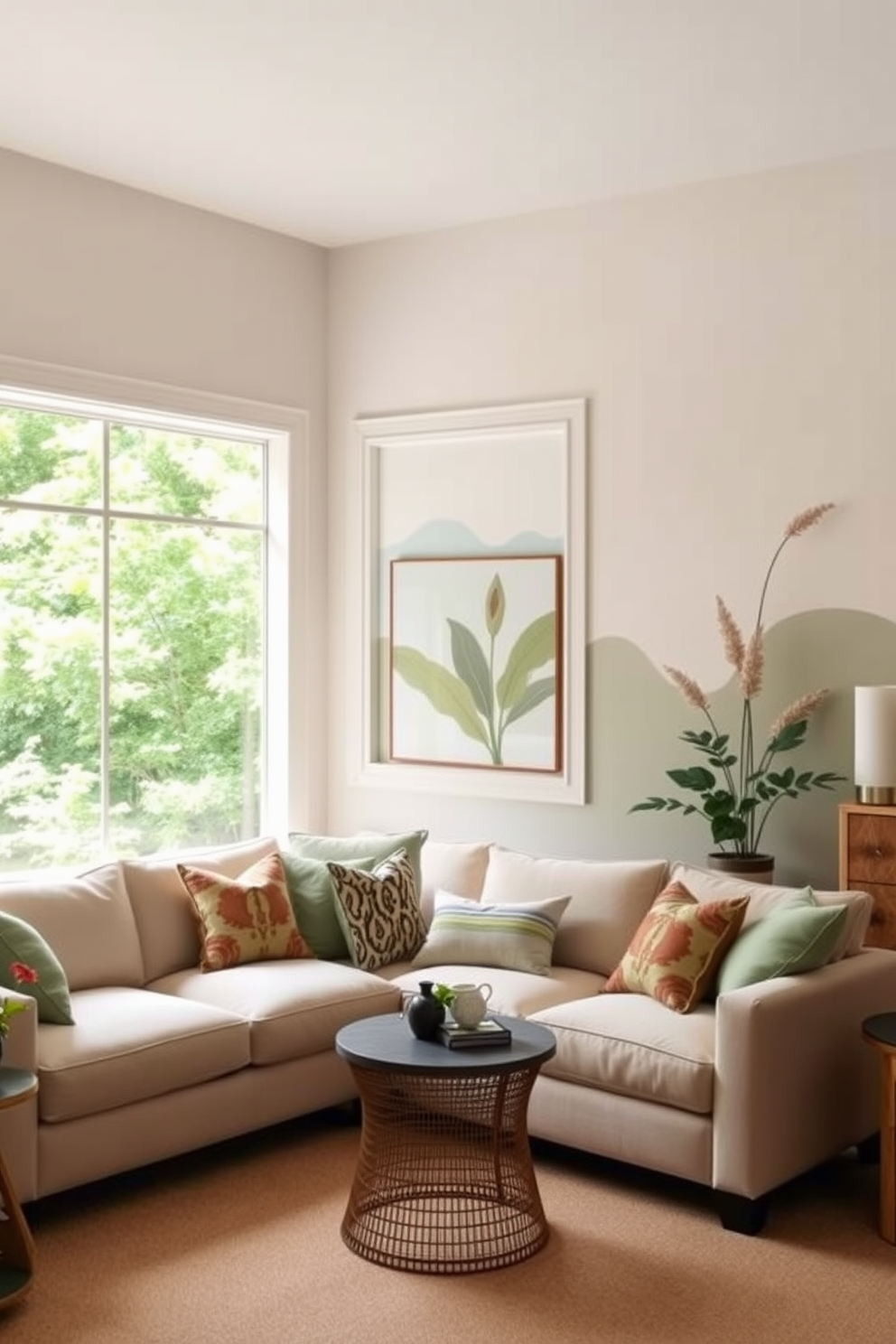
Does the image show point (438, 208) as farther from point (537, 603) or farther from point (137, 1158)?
point (137, 1158)

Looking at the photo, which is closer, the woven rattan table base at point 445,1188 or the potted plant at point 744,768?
the woven rattan table base at point 445,1188

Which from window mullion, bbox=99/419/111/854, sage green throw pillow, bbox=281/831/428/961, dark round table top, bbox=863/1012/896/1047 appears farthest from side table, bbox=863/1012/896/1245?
window mullion, bbox=99/419/111/854

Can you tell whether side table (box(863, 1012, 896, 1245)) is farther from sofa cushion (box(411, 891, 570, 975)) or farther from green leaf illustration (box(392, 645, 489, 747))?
green leaf illustration (box(392, 645, 489, 747))

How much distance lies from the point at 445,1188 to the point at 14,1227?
1125 millimetres

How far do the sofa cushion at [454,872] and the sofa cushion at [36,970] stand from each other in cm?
153

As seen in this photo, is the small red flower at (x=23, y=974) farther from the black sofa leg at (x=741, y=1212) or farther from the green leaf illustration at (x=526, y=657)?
the green leaf illustration at (x=526, y=657)

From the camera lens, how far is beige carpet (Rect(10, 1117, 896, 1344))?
10.9ft

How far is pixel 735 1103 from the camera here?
380 cm

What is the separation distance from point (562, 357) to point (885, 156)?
1328mm

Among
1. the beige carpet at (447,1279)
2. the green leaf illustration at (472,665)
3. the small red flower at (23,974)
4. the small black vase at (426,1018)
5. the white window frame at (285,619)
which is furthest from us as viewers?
the white window frame at (285,619)

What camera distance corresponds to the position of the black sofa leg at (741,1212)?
Answer: 150 inches

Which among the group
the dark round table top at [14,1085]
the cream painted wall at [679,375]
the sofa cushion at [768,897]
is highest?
the cream painted wall at [679,375]

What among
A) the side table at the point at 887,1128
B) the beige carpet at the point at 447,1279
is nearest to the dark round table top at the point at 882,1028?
the side table at the point at 887,1128

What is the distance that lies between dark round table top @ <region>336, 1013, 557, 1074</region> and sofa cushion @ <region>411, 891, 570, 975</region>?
29.4 inches
